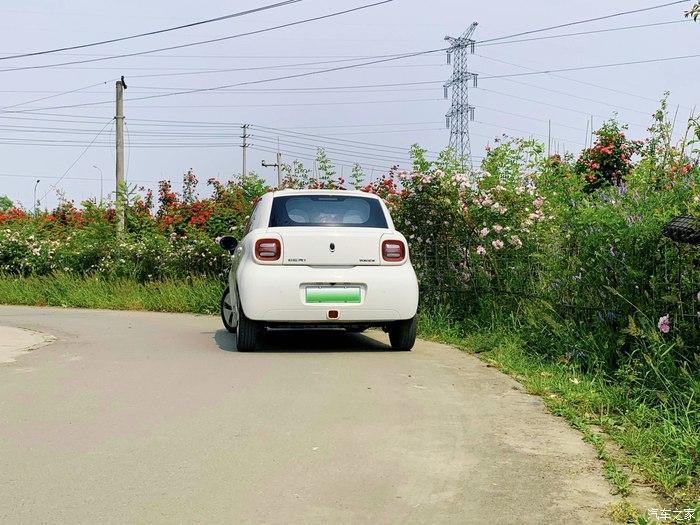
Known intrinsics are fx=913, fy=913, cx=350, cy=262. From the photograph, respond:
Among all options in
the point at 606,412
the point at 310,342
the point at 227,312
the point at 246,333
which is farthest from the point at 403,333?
the point at 606,412

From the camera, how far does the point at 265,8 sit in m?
28.1

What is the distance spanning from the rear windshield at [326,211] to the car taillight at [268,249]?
352 mm

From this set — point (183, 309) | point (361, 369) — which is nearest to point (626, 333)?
point (361, 369)

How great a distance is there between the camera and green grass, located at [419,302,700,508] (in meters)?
4.64

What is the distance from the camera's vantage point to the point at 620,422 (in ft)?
19.8

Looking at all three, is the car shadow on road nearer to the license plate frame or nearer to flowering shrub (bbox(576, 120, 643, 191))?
the license plate frame

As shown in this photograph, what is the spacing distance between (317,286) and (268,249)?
642mm

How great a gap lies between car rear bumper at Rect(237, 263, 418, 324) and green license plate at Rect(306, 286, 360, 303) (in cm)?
3

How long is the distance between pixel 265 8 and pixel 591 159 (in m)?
13.2

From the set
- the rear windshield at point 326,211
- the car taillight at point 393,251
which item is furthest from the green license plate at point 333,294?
the rear windshield at point 326,211

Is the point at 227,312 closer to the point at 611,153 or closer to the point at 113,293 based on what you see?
the point at 113,293

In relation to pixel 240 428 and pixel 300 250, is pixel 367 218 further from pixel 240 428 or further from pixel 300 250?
pixel 240 428

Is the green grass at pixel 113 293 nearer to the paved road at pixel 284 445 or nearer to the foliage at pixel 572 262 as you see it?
the foliage at pixel 572 262

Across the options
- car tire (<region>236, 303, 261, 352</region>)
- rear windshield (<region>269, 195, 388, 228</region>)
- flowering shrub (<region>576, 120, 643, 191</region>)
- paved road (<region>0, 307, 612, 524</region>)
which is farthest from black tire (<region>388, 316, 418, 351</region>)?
flowering shrub (<region>576, 120, 643, 191</region>)
